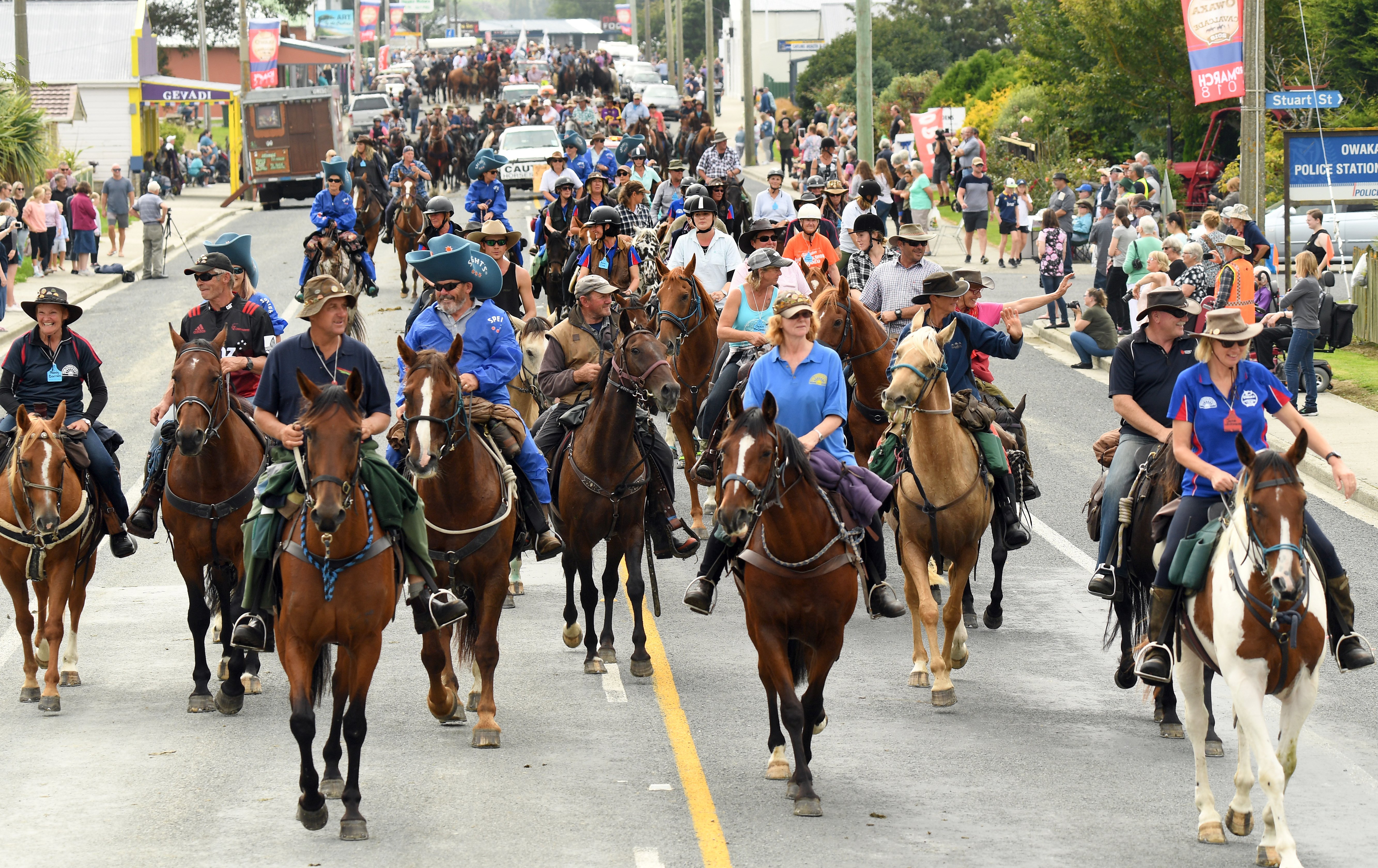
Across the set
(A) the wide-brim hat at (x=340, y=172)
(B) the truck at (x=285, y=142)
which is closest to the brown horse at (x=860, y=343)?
(A) the wide-brim hat at (x=340, y=172)

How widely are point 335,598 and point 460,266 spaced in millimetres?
2952

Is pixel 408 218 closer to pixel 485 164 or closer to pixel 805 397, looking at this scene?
pixel 485 164

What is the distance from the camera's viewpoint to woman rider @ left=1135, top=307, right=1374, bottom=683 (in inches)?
337

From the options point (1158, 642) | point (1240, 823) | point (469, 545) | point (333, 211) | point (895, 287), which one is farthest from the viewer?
point (333, 211)

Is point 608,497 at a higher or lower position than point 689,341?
lower

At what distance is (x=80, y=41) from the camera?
55.7 m

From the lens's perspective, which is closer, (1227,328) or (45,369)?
(1227,328)

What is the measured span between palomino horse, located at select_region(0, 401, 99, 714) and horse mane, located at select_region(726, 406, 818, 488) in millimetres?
4898

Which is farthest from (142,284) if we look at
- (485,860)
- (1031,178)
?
(485,860)

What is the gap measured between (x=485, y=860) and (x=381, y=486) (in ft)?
6.74

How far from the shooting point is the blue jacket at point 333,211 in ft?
82.6

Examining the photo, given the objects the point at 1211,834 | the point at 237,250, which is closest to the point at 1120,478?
the point at 1211,834

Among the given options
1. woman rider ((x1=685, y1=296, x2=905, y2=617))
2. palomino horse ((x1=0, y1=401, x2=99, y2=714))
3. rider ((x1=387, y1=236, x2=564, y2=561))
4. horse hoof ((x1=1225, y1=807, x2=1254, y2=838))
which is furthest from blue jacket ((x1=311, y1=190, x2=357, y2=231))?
horse hoof ((x1=1225, y1=807, x2=1254, y2=838))

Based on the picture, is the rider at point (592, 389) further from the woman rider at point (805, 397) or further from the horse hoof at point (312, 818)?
the horse hoof at point (312, 818)
